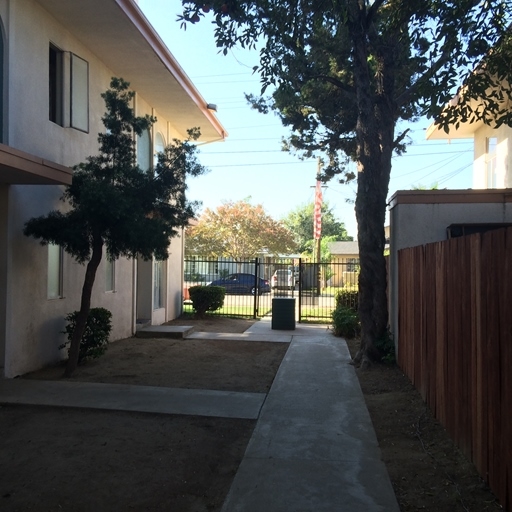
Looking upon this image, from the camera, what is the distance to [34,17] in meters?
9.03

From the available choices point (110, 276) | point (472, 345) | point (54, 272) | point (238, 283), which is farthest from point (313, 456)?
point (238, 283)

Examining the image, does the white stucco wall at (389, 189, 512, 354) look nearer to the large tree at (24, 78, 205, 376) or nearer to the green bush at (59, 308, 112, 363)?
the large tree at (24, 78, 205, 376)

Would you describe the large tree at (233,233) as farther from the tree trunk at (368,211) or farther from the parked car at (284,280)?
the tree trunk at (368,211)

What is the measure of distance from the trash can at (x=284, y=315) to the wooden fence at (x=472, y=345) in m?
8.47

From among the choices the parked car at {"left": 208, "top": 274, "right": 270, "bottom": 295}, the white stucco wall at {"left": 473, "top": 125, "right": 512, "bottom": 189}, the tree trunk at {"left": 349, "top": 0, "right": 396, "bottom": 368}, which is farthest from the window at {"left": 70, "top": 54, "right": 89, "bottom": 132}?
the parked car at {"left": 208, "top": 274, "right": 270, "bottom": 295}

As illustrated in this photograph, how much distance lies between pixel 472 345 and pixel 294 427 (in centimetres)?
243

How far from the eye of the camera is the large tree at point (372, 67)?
7.52 meters

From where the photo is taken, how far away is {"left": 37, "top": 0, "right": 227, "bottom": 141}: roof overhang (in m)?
9.58

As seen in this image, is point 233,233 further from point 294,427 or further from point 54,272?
point 294,427

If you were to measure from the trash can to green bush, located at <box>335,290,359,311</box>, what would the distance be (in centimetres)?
169

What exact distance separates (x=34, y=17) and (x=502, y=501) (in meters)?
9.32

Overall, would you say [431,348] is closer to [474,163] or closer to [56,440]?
[56,440]

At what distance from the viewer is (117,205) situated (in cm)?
784

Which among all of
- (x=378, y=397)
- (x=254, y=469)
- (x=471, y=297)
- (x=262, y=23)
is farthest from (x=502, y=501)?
(x=262, y=23)
